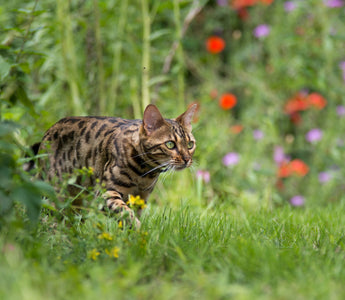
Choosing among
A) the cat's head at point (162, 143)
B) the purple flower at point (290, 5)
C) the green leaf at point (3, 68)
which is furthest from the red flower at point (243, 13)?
the green leaf at point (3, 68)

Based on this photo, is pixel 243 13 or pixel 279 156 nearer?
pixel 279 156

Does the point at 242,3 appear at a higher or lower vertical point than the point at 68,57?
higher

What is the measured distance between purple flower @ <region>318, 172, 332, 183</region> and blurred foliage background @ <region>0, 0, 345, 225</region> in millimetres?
17

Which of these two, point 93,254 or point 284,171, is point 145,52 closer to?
point 284,171

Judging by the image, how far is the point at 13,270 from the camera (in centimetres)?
194

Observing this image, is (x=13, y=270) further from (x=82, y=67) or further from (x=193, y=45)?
(x=193, y=45)

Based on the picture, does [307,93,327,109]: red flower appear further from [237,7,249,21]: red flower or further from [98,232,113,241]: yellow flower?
[98,232,113,241]: yellow flower

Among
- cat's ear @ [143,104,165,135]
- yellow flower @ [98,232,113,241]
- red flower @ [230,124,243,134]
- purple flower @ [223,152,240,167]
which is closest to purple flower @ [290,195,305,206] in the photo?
purple flower @ [223,152,240,167]

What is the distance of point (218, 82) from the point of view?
6375 millimetres

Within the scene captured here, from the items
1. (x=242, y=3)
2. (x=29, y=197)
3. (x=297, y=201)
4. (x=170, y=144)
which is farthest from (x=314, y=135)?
(x=29, y=197)

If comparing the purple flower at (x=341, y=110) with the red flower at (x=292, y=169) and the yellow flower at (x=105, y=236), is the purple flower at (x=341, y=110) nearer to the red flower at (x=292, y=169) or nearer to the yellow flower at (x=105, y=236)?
the red flower at (x=292, y=169)

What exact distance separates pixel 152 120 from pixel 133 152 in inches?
9.3

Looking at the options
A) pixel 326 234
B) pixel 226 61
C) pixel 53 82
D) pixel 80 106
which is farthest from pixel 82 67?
pixel 326 234

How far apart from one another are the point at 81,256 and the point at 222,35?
5.41m
